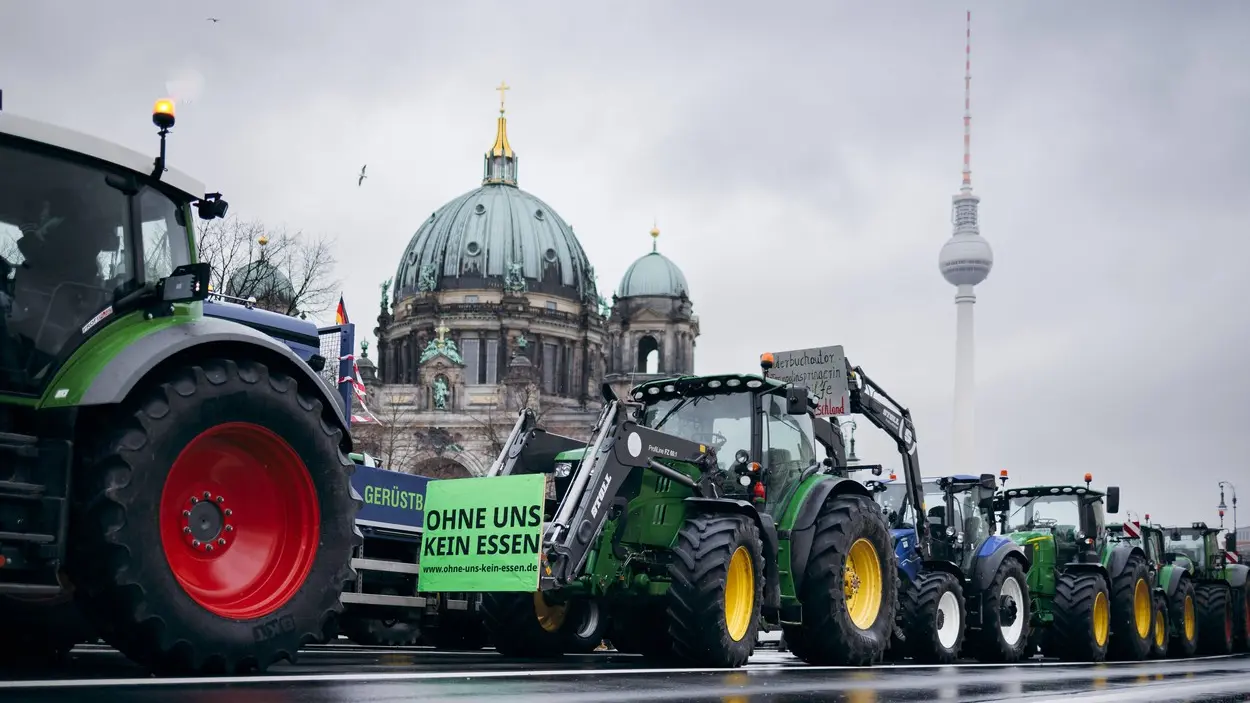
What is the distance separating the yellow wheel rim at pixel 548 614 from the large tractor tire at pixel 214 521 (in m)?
5.69

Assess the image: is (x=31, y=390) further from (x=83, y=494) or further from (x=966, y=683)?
(x=966, y=683)

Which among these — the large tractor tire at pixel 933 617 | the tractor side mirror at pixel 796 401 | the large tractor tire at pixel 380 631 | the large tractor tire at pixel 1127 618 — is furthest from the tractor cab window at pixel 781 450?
the large tractor tire at pixel 1127 618

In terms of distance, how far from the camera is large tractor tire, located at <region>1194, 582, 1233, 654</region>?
24672 mm

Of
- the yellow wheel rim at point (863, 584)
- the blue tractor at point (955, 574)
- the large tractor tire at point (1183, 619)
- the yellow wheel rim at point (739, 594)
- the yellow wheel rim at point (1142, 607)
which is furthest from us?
the large tractor tire at point (1183, 619)

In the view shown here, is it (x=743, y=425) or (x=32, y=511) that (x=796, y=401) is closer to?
(x=743, y=425)

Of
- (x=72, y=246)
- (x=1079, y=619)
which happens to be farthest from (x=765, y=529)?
(x=1079, y=619)

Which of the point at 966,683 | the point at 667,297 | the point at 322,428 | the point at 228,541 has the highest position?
the point at 667,297

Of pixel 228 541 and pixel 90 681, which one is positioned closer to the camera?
pixel 90 681

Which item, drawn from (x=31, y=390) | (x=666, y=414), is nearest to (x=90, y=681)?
(x=31, y=390)

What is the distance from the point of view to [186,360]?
6.69 meters

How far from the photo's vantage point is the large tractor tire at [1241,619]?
25953 mm

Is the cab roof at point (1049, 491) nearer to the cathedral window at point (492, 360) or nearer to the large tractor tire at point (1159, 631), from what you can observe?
the large tractor tire at point (1159, 631)

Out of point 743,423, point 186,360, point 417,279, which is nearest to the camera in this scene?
point 186,360

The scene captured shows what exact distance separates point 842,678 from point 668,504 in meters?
2.35
